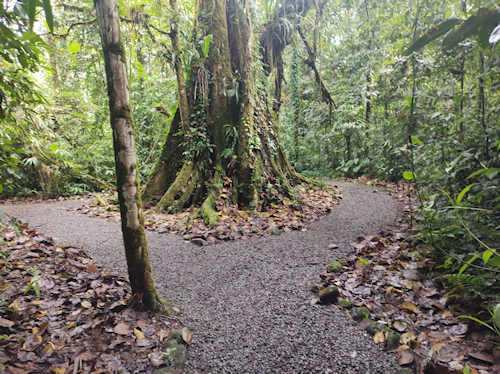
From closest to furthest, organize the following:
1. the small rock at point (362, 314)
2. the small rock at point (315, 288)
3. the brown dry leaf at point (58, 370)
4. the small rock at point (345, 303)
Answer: the brown dry leaf at point (58, 370) → the small rock at point (362, 314) → the small rock at point (345, 303) → the small rock at point (315, 288)

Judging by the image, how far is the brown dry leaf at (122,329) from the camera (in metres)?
1.84

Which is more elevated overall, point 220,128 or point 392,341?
point 220,128

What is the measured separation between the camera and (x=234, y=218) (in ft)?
14.7

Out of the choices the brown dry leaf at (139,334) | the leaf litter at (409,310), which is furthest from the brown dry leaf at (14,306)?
the leaf litter at (409,310)

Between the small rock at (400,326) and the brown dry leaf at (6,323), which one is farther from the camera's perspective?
the small rock at (400,326)

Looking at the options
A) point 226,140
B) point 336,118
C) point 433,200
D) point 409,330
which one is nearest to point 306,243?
point 433,200

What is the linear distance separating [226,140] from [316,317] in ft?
12.8

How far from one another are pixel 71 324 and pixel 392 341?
2.05 metres

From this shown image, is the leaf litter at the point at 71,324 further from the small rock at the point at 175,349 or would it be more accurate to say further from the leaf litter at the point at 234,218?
the leaf litter at the point at 234,218

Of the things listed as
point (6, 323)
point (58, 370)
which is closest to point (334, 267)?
point (58, 370)

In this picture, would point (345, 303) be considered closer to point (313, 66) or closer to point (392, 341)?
point (392, 341)

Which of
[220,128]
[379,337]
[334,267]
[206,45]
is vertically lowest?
[379,337]

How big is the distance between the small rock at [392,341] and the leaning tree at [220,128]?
3.16 m

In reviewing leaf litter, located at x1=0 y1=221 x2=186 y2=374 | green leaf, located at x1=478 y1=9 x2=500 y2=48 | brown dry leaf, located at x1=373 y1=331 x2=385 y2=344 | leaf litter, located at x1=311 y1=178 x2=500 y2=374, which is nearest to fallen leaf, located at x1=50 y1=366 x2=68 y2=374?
leaf litter, located at x1=0 y1=221 x2=186 y2=374
